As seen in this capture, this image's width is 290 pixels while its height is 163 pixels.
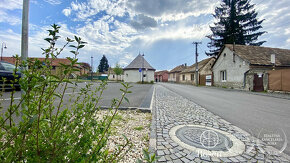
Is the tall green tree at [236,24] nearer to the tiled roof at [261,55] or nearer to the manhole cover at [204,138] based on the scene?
the tiled roof at [261,55]

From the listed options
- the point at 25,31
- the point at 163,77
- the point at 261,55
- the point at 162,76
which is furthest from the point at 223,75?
the point at 162,76

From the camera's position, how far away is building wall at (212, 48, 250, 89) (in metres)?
14.4

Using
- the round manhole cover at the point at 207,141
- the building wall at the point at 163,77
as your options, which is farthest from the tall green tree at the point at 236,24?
the building wall at the point at 163,77

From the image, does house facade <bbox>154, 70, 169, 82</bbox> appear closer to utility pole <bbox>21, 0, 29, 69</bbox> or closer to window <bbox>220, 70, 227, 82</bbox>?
window <bbox>220, 70, 227, 82</bbox>

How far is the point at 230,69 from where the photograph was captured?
16391 millimetres

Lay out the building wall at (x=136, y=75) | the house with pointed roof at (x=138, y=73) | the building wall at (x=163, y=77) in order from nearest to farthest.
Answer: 1. the house with pointed roof at (x=138, y=73)
2. the building wall at (x=136, y=75)
3. the building wall at (x=163, y=77)

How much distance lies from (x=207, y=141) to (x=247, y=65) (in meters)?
15.6

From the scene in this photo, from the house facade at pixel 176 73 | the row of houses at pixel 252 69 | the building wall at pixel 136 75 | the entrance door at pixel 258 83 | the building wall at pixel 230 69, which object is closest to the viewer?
the row of houses at pixel 252 69

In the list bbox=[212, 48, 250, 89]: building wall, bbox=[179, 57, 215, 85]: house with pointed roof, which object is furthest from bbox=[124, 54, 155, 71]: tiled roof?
bbox=[212, 48, 250, 89]: building wall

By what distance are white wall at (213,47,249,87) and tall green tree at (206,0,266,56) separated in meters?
8.67

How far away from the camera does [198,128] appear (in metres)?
2.97

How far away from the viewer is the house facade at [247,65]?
12.8 meters

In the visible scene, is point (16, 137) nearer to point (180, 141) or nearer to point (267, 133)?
point (180, 141)

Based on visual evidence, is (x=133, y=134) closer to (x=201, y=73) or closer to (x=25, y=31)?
(x=25, y=31)
